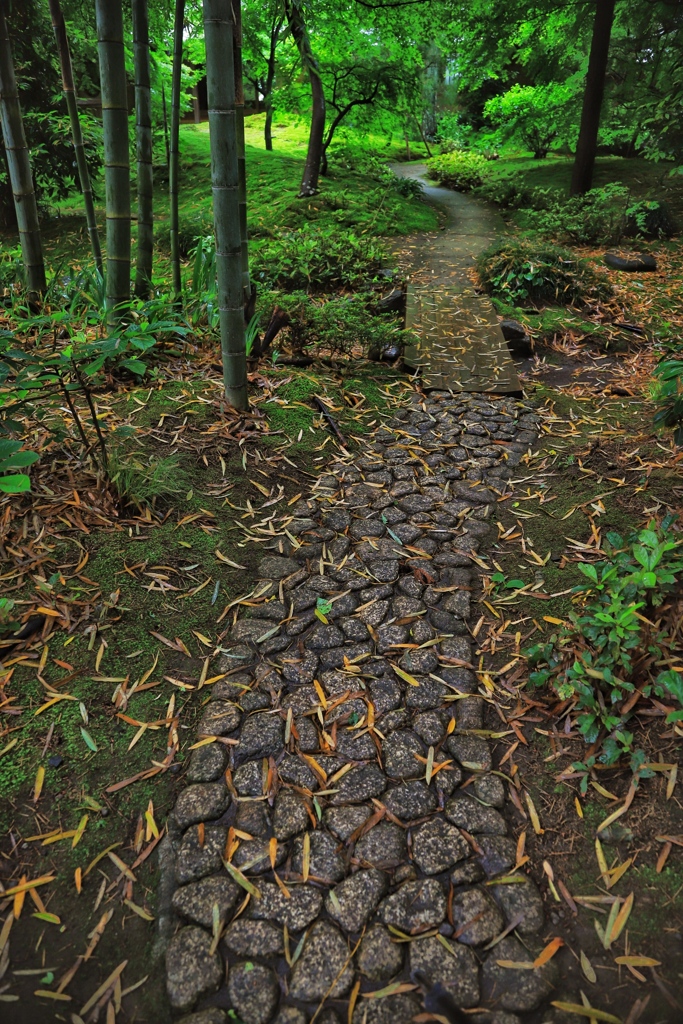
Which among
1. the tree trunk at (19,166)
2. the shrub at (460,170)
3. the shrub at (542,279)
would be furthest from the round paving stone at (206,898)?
the shrub at (460,170)

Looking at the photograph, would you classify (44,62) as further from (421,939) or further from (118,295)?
(421,939)

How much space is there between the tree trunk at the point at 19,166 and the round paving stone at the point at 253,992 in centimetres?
469

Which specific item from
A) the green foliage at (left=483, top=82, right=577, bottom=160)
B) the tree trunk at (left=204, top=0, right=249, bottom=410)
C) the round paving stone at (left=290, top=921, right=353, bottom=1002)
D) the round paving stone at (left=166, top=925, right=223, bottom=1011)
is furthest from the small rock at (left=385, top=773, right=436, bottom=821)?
the green foliage at (left=483, top=82, right=577, bottom=160)

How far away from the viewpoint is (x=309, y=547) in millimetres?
2994

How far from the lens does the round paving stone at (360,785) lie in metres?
1.89

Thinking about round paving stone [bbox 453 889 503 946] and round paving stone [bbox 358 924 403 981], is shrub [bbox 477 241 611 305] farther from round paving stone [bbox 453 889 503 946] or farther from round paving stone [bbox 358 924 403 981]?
round paving stone [bbox 358 924 403 981]

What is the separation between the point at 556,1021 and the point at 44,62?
35.3 feet

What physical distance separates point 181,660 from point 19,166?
3.90 m

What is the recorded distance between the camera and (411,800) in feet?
6.18

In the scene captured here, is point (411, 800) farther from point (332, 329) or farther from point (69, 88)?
point (69, 88)

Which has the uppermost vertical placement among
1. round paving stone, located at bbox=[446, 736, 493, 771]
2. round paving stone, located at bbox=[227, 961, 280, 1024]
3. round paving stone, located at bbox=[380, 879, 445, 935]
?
round paving stone, located at bbox=[446, 736, 493, 771]

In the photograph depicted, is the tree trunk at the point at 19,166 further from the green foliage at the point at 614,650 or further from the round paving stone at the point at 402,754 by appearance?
the green foliage at the point at 614,650

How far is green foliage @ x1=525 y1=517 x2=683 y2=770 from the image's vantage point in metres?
→ 1.97

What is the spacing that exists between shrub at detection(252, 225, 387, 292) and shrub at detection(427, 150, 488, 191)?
7904 millimetres
